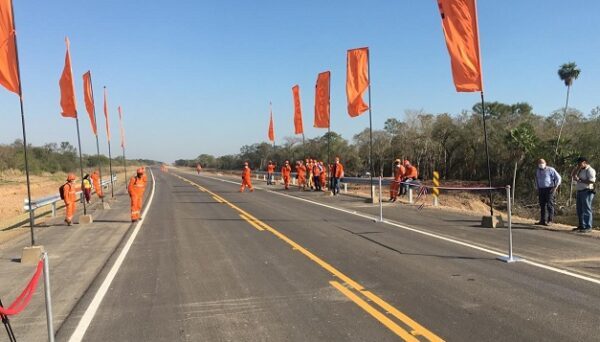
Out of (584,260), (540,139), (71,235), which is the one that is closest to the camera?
(584,260)

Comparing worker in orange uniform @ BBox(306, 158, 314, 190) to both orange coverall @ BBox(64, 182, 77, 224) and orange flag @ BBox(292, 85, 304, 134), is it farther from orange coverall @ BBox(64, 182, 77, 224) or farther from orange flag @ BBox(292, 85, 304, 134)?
orange coverall @ BBox(64, 182, 77, 224)

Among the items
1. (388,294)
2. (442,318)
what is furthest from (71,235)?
(442,318)

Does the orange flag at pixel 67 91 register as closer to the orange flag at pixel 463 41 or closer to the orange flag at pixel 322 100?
the orange flag at pixel 463 41

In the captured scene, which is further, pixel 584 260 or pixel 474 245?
pixel 474 245

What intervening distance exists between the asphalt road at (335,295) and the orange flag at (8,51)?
13.1 ft

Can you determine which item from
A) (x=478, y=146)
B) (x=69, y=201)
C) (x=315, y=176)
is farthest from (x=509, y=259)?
(x=478, y=146)

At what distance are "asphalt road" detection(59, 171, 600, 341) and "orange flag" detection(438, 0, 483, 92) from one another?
15.5 feet

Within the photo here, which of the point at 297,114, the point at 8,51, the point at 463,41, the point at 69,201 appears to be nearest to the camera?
the point at 8,51

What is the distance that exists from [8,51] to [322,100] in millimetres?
20804

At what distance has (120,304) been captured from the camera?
21.4 feet

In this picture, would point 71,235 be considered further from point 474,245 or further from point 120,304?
point 474,245

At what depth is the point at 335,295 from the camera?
21.7ft

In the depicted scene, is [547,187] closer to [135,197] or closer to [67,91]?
[135,197]

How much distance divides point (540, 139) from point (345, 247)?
41.6m
